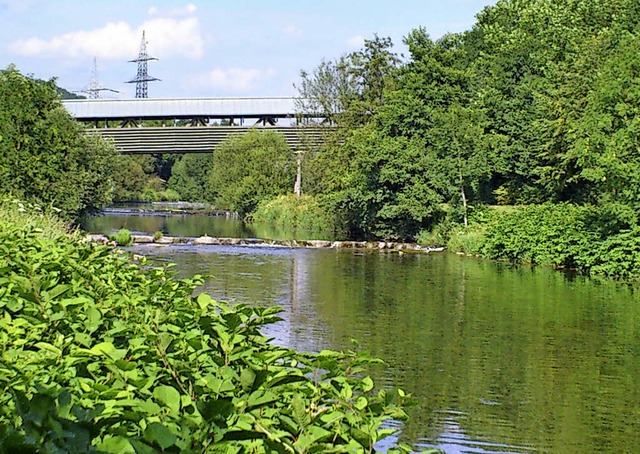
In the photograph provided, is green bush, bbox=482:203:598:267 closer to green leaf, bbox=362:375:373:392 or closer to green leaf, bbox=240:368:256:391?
green leaf, bbox=362:375:373:392

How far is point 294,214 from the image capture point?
45.5m

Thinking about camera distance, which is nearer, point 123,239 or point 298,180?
point 123,239

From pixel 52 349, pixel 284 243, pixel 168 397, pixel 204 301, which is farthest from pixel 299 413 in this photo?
pixel 284 243

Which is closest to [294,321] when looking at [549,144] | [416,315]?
[416,315]

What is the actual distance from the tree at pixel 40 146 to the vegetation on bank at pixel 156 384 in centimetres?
2550

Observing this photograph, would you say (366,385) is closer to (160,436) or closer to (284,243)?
(160,436)

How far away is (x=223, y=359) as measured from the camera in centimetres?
285

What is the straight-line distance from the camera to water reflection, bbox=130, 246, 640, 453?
28.5ft

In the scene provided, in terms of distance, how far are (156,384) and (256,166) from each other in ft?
163

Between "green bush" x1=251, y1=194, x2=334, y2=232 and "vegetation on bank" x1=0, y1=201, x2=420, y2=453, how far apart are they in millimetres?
35839

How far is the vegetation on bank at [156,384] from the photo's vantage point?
5.98 feet

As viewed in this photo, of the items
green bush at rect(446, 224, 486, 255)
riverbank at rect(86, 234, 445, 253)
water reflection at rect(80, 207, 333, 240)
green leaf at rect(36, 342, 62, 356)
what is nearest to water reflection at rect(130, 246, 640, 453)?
green leaf at rect(36, 342, 62, 356)

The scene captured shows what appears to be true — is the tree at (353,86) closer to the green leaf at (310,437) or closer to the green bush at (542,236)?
the green bush at (542,236)

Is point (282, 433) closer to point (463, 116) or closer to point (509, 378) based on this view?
point (509, 378)
